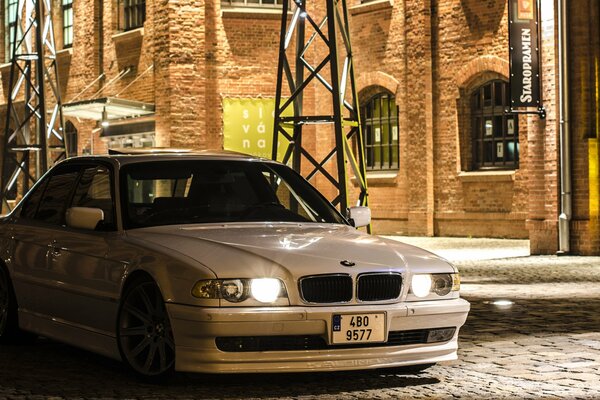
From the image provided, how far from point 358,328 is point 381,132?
71.5 ft

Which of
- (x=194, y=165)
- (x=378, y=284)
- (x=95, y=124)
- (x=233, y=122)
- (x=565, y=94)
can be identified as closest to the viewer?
(x=378, y=284)

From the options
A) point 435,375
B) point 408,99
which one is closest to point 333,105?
point 408,99

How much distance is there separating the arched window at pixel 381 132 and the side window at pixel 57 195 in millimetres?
19273

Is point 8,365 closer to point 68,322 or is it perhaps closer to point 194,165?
point 68,322

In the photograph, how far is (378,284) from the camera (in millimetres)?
6891

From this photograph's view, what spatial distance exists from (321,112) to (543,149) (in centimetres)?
958

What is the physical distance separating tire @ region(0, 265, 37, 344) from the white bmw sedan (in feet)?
0.21

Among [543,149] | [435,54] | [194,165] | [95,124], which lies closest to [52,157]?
[95,124]

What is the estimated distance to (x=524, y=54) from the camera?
2089cm

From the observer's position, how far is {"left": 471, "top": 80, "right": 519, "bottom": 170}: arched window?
81.8 ft

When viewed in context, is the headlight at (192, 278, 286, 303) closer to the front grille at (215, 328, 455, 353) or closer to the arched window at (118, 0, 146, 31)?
the front grille at (215, 328, 455, 353)

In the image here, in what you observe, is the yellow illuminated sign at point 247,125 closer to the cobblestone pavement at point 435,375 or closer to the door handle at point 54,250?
the cobblestone pavement at point 435,375

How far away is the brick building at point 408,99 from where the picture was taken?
20.7 meters

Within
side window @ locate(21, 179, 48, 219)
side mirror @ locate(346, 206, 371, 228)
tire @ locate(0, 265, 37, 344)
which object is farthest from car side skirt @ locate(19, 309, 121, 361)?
side mirror @ locate(346, 206, 371, 228)
